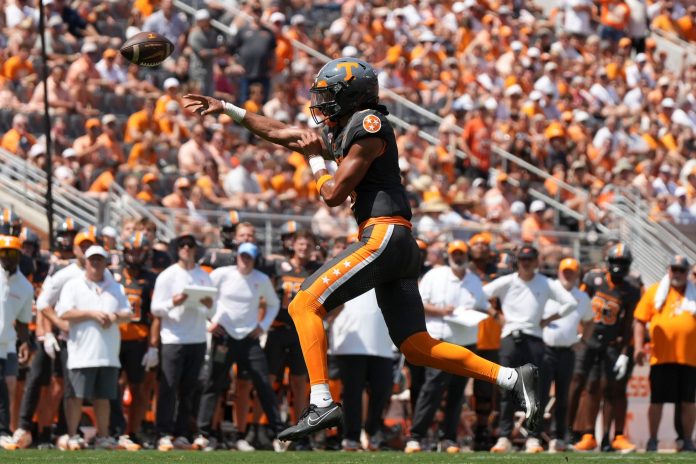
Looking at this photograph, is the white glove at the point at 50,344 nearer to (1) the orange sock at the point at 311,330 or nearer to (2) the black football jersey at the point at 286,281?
(2) the black football jersey at the point at 286,281

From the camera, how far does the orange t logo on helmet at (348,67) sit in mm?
9203

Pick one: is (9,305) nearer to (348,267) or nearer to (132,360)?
(132,360)

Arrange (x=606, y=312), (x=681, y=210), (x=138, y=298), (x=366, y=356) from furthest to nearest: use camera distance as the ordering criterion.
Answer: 1. (x=681, y=210)
2. (x=606, y=312)
3. (x=366, y=356)
4. (x=138, y=298)

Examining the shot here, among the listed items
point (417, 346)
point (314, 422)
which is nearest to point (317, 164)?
point (417, 346)

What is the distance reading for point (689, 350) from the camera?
47.3 ft

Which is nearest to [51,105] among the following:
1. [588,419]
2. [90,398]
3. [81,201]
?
[81,201]

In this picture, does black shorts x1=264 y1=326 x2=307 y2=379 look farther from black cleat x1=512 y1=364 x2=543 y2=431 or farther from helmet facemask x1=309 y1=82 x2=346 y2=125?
helmet facemask x1=309 y1=82 x2=346 y2=125

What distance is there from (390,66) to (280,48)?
168 centimetres

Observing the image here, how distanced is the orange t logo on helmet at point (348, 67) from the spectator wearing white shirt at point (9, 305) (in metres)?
4.55

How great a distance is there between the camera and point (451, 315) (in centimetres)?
1421

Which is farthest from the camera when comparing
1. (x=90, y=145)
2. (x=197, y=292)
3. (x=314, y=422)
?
(x=90, y=145)

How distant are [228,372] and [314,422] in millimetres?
5196

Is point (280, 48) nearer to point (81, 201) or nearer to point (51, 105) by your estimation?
point (51, 105)

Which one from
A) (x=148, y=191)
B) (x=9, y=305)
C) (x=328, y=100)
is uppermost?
→ (x=328, y=100)
